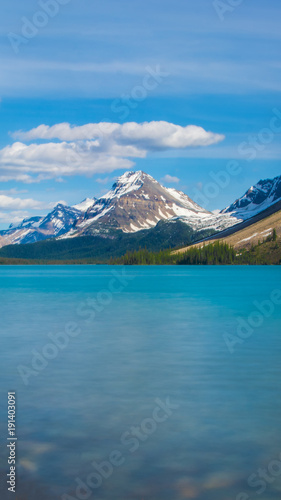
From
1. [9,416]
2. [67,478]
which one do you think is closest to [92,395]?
[9,416]

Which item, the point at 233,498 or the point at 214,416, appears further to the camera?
the point at 214,416

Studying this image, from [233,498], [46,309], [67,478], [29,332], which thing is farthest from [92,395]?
[46,309]

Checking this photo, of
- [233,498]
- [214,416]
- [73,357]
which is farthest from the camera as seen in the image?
[73,357]

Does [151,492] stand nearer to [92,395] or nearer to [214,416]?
[214,416]

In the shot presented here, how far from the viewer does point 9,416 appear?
21234 mm

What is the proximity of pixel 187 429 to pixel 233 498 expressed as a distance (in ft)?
19.1

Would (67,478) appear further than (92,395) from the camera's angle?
No

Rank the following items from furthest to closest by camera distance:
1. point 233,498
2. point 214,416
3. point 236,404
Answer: point 236,404
point 214,416
point 233,498

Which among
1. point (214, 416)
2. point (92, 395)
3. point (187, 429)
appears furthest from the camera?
point (92, 395)

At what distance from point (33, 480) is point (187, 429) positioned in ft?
23.1

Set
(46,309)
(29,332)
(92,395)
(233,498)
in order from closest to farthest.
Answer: (233,498)
(92,395)
(29,332)
(46,309)

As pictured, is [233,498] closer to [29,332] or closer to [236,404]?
[236,404]

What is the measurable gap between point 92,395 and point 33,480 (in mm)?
10647

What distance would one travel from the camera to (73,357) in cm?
3734
